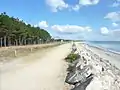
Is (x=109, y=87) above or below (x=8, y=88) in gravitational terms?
above

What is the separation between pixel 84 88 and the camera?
A: 8672 millimetres

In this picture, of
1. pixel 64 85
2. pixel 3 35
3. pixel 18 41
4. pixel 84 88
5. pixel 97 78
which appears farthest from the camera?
pixel 18 41

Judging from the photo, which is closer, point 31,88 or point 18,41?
point 31,88

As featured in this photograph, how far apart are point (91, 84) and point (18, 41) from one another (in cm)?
8466

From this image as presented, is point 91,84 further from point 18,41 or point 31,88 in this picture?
point 18,41

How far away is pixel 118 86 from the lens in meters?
9.31

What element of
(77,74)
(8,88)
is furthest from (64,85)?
(8,88)

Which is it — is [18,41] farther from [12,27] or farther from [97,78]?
[97,78]

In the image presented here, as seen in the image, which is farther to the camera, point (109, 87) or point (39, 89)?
point (39, 89)

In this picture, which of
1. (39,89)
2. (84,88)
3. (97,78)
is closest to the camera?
(84,88)

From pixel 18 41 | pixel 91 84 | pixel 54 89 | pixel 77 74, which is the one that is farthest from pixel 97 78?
pixel 18 41

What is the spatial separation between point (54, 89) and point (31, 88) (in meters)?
1.04

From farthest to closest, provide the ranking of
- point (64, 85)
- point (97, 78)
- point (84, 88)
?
point (64, 85)
point (97, 78)
point (84, 88)

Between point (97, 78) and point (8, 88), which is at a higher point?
point (97, 78)
